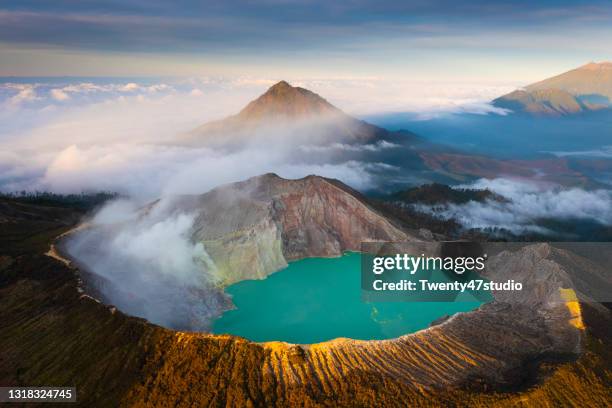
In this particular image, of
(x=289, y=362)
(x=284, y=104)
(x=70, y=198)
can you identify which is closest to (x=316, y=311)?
(x=289, y=362)

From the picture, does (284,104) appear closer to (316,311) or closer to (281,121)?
(281,121)

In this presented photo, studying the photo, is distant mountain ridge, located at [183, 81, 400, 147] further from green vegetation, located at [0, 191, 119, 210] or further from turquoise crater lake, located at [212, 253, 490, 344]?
turquoise crater lake, located at [212, 253, 490, 344]

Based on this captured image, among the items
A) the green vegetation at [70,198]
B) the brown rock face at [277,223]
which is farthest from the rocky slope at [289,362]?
the green vegetation at [70,198]

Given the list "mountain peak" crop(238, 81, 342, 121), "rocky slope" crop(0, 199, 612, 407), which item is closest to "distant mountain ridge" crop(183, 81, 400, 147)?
"mountain peak" crop(238, 81, 342, 121)

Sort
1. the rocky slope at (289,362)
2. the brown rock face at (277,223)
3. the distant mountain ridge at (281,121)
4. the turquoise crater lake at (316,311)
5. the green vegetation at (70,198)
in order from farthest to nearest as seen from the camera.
→ the distant mountain ridge at (281,121) → the green vegetation at (70,198) → the brown rock face at (277,223) → the turquoise crater lake at (316,311) → the rocky slope at (289,362)

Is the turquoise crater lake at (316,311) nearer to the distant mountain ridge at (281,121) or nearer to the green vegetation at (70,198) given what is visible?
the green vegetation at (70,198)

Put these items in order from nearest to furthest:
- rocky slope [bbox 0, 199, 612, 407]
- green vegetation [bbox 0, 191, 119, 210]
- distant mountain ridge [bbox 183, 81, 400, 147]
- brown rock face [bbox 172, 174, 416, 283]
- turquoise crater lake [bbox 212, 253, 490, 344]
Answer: rocky slope [bbox 0, 199, 612, 407], turquoise crater lake [bbox 212, 253, 490, 344], brown rock face [bbox 172, 174, 416, 283], green vegetation [bbox 0, 191, 119, 210], distant mountain ridge [bbox 183, 81, 400, 147]
